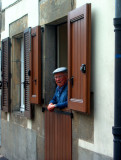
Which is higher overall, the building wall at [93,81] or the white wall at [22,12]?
the white wall at [22,12]

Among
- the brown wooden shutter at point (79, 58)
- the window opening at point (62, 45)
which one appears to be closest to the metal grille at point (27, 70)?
the window opening at point (62, 45)

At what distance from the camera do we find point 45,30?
244 inches

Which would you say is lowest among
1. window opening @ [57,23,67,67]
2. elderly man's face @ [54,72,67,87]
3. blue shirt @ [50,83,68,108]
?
blue shirt @ [50,83,68,108]

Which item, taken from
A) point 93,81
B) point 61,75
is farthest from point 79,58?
point 61,75

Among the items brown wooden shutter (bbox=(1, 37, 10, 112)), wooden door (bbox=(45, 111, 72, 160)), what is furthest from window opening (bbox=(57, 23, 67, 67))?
brown wooden shutter (bbox=(1, 37, 10, 112))

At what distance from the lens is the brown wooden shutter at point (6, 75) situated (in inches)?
312

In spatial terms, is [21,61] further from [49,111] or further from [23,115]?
[49,111]

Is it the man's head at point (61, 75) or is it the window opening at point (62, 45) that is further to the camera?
the window opening at point (62, 45)

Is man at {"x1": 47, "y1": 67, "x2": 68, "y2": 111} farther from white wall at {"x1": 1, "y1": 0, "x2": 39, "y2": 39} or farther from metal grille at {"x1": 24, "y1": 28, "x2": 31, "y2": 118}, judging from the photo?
white wall at {"x1": 1, "y1": 0, "x2": 39, "y2": 39}

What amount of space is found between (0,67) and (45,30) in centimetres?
287

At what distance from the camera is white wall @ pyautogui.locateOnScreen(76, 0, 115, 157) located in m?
4.32

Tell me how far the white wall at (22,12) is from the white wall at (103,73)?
209 cm

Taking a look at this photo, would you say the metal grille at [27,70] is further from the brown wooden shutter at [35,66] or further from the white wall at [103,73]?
the white wall at [103,73]

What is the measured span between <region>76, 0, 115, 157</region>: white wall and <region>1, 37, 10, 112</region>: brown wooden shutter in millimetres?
3583
